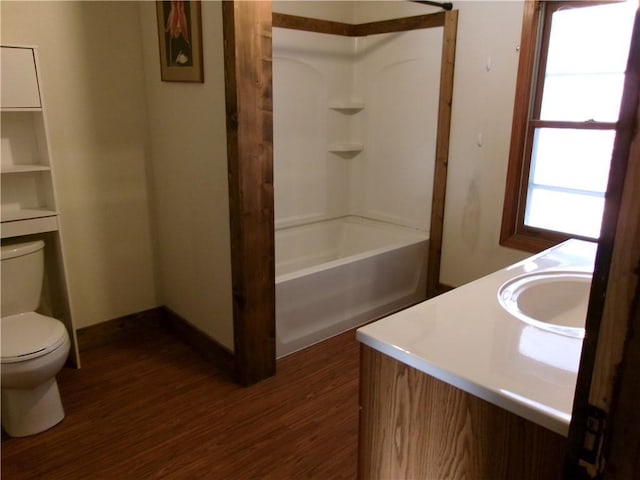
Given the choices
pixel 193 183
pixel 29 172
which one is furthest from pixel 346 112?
pixel 29 172

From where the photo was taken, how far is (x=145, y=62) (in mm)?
2854

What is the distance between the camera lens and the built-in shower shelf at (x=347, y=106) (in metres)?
3.81

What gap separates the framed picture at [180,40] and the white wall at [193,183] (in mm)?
38

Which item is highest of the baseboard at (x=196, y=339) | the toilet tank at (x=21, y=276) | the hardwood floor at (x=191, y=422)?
the toilet tank at (x=21, y=276)

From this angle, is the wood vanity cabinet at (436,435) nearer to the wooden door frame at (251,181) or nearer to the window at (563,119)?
the wooden door frame at (251,181)

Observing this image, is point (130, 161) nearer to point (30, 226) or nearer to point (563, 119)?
point (30, 226)

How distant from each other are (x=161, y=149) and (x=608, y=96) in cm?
250

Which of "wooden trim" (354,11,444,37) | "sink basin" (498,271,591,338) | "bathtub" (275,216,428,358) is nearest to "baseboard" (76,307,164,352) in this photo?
"bathtub" (275,216,428,358)

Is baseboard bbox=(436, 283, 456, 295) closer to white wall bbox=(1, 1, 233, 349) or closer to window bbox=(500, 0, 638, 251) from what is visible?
window bbox=(500, 0, 638, 251)

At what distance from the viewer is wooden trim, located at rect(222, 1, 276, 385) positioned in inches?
86.7

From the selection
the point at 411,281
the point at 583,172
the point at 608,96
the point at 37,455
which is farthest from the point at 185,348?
the point at 608,96

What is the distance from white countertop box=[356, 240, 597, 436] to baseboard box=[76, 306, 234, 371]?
1621mm

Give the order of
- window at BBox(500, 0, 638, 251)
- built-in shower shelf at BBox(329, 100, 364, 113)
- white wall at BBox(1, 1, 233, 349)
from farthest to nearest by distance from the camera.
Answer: built-in shower shelf at BBox(329, 100, 364, 113)
window at BBox(500, 0, 638, 251)
white wall at BBox(1, 1, 233, 349)

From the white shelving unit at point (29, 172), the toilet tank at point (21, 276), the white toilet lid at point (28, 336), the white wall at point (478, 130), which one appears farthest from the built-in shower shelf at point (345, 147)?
the white toilet lid at point (28, 336)
